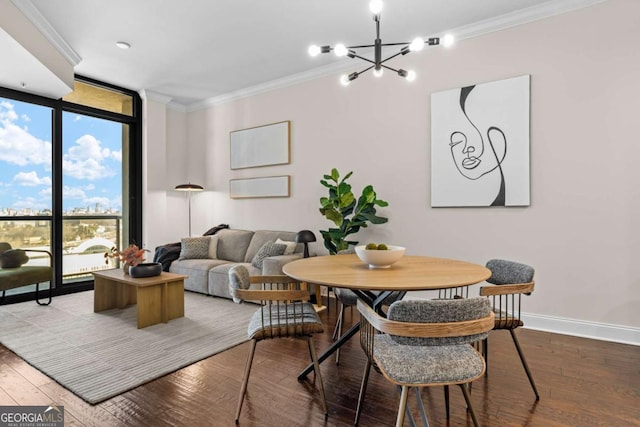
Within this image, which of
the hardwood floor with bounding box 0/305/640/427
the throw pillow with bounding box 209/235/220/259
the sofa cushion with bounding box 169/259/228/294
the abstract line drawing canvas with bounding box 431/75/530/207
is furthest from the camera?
the throw pillow with bounding box 209/235/220/259

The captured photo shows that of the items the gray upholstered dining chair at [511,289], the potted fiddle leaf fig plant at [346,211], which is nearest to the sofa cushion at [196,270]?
the potted fiddle leaf fig plant at [346,211]

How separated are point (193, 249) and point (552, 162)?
4.54 metres

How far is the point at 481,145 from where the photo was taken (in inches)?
141

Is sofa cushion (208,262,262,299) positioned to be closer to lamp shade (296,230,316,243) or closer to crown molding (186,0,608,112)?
lamp shade (296,230,316,243)

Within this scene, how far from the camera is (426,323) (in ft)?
4.59

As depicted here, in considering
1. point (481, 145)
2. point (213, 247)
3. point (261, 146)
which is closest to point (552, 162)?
point (481, 145)

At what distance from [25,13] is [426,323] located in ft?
13.9

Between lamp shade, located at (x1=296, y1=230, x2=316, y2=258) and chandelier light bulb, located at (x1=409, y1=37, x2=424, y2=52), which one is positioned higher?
chandelier light bulb, located at (x1=409, y1=37, x2=424, y2=52)

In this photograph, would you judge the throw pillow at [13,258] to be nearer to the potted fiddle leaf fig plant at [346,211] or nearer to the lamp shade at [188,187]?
the lamp shade at [188,187]

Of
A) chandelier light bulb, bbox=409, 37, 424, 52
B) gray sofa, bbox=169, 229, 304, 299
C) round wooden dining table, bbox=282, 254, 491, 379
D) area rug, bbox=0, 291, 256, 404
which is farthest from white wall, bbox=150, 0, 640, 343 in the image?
area rug, bbox=0, 291, 256, 404

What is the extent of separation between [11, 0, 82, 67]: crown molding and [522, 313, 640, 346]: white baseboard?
17.9 feet

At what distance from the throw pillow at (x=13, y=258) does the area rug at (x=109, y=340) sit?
0.51 m

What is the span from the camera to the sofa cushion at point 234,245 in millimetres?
5188

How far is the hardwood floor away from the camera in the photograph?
1933 mm
